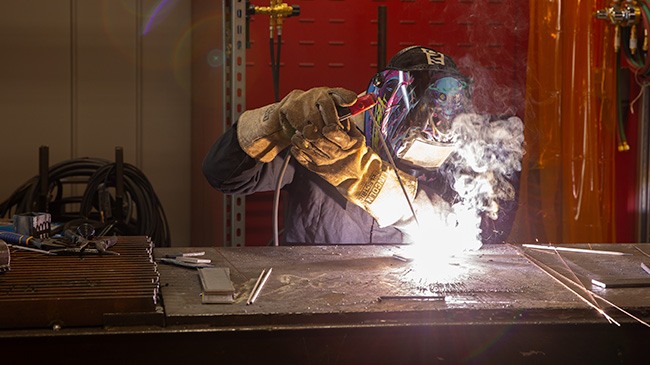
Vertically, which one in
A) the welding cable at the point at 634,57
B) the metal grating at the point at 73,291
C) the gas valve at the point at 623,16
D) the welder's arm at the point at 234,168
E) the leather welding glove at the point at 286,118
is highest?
the gas valve at the point at 623,16

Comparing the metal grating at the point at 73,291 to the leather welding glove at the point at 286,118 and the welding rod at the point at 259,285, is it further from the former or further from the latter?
the leather welding glove at the point at 286,118

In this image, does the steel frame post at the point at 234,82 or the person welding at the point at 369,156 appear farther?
the steel frame post at the point at 234,82

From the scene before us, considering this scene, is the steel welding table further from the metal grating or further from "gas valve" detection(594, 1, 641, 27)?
"gas valve" detection(594, 1, 641, 27)

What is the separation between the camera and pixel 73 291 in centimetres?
95

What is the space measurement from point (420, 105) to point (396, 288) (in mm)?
881

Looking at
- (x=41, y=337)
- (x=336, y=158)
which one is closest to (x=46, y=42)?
(x=336, y=158)

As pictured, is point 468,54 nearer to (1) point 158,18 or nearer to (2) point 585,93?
(2) point 585,93

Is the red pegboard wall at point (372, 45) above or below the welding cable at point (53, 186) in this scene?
above

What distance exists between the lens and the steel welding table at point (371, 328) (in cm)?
89

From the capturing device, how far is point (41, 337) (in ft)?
2.80

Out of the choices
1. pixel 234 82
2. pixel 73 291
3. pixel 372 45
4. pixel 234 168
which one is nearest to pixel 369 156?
pixel 234 168

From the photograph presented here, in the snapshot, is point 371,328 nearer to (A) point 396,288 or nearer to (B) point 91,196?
(A) point 396,288

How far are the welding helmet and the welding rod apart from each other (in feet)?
2.41

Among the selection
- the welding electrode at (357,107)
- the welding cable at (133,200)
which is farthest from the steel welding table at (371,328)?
the welding cable at (133,200)
